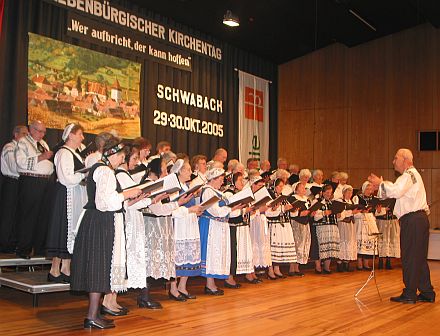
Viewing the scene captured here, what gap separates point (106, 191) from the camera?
155 inches

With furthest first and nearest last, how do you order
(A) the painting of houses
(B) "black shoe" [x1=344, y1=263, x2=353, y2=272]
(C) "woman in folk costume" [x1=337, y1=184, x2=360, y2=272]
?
1. (B) "black shoe" [x1=344, y1=263, x2=353, y2=272]
2. (C) "woman in folk costume" [x1=337, y1=184, x2=360, y2=272]
3. (A) the painting of houses

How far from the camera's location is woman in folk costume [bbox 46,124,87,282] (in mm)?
4750

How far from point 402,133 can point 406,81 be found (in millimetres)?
1045

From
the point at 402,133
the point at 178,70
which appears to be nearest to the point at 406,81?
the point at 402,133

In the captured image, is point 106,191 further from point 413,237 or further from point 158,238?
point 413,237

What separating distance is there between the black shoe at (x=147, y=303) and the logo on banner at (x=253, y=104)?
648 centimetres

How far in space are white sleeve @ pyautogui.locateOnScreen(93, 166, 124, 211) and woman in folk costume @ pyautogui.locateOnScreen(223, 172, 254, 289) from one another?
7.11 ft

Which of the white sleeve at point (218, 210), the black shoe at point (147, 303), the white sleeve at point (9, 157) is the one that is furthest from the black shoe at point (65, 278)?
the white sleeve at point (9, 157)

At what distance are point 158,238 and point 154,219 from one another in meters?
0.18

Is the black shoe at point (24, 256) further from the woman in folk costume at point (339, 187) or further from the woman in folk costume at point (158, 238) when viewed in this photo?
the woman in folk costume at point (339, 187)

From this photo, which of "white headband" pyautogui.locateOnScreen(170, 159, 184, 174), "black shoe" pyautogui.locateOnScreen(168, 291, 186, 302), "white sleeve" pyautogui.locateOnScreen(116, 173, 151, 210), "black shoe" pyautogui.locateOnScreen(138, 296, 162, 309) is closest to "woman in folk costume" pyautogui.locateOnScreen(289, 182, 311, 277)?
"black shoe" pyautogui.locateOnScreen(168, 291, 186, 302)

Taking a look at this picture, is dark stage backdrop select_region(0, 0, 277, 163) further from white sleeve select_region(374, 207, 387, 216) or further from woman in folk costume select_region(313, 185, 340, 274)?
white sleeve select_region(374, 207, 387, 216)

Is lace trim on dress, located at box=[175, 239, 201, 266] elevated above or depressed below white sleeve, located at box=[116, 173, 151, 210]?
below

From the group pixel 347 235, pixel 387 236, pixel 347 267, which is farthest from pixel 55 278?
pixel 387 236
